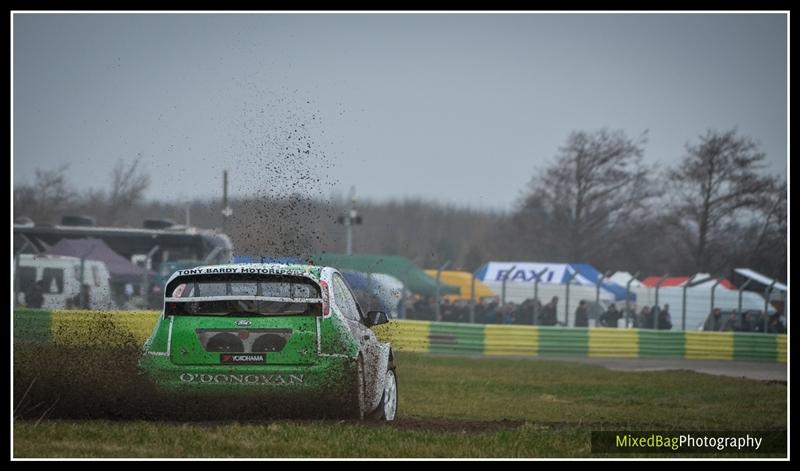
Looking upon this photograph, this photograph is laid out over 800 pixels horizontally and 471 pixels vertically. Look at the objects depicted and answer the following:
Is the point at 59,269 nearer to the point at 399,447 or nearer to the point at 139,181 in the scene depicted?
the point at 139,181

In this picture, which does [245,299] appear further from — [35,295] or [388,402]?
[35,295]

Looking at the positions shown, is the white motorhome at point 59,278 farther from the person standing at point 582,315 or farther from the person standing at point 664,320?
the person standing at point 664,320

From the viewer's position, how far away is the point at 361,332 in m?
10.7

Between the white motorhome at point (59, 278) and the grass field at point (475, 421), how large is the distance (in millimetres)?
6978

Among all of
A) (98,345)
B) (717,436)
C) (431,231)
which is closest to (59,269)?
(98,345)

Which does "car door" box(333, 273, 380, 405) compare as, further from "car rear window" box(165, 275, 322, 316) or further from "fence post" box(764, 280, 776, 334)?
"fence post" box(764, 280, 776, 334)

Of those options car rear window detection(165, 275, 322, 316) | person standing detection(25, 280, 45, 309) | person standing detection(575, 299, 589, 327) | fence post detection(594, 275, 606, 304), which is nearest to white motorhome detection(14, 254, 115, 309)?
person standing detection(25, 280, 45, 309)

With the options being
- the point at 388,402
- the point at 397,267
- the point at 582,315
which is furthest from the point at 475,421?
the point at 397,267

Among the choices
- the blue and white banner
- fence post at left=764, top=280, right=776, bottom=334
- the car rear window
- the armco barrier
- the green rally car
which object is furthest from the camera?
the blue and white banner

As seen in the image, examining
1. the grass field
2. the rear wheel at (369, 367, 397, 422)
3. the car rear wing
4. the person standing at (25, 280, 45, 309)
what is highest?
the car rear wing

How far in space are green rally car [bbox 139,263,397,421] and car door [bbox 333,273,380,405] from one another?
6.1 inches

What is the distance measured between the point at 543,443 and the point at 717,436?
2.32 metres

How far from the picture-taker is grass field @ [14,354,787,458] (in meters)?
8.93

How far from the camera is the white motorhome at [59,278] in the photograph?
26.2 metres
